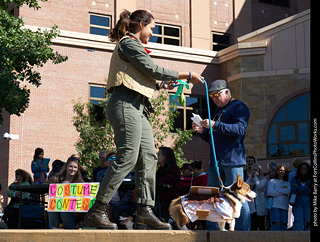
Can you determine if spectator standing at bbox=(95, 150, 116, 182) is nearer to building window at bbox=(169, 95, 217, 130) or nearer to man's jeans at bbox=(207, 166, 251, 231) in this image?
man's jeans at bbox=(207, 166, 251, 231)

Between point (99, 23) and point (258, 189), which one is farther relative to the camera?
point (99, 23)

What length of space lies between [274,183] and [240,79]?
1605 cm

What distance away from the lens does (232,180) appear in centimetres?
641

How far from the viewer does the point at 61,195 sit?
941 cm

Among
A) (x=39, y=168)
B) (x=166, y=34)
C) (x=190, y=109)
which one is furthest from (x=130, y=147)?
(x=166, y=34)

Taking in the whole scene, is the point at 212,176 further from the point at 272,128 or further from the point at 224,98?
the point at 272,128

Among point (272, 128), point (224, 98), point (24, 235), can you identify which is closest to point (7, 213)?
point (224, 98)

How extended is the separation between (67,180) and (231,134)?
4.54 m

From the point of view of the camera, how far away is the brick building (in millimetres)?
25109

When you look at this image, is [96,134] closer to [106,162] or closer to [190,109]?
[190,109]

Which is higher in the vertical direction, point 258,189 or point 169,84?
point 169,84

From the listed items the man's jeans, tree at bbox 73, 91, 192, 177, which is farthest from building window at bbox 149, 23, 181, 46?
the man's jeans

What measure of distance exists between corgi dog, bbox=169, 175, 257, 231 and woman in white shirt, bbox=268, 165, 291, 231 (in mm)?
5163

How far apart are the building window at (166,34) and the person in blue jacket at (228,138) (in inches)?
957
